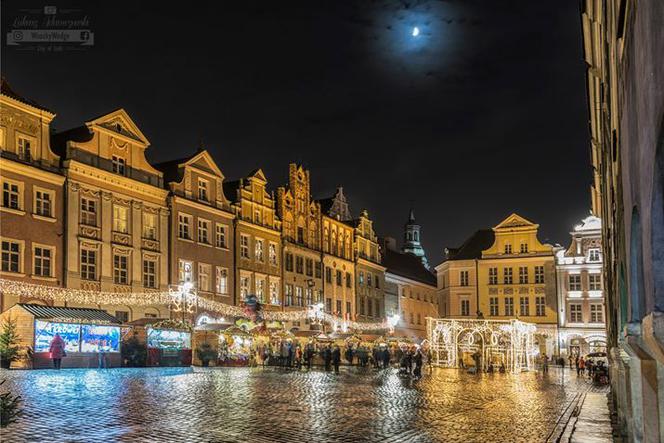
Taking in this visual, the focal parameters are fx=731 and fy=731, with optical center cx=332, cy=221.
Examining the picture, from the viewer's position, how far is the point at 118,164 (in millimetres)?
41625

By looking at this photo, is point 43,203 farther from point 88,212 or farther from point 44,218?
point 88,212

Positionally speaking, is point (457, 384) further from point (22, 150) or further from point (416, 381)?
point (22, 150)

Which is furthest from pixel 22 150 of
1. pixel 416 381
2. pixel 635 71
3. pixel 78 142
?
pixel 635 71

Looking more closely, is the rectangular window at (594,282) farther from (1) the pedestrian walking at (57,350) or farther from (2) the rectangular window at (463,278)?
(1) the pedestrian walking at (57,350)

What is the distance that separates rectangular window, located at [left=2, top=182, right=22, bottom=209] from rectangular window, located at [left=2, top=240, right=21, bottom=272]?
1.80 meters

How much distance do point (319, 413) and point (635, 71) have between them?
13.1 m

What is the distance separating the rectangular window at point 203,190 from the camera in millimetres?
48219

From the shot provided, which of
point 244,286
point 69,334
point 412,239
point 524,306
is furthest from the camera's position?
point 412,239

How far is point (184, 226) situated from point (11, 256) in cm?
1333

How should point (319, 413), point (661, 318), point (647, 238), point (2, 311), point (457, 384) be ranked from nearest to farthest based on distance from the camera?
point (661, 318) < point (647, 238) < point (319, 413) < point (457, 384) < point (2, 311)

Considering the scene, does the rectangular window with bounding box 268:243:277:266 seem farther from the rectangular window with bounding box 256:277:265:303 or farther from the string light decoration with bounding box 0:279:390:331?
the string light decoration with bounding box 0:279:390:331

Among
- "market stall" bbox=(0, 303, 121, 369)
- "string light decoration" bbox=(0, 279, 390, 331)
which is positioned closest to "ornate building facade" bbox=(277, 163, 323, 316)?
"string light decoration" bbox=(0, 279, 390, 331)

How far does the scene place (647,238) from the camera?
4.88 metres

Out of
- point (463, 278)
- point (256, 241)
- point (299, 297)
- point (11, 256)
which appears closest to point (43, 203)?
point (11, 256)
